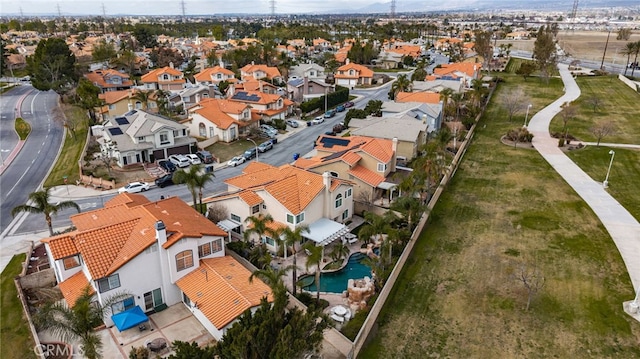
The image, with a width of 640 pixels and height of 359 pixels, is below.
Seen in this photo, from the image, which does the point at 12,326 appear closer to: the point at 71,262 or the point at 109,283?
the point at 71,262

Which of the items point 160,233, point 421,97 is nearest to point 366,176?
point 160,233

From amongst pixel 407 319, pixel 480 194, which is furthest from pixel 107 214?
pixel 480 194

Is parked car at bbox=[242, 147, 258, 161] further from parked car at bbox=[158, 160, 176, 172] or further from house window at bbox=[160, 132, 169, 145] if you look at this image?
house window at bbox=[160, 132, 169, 145]

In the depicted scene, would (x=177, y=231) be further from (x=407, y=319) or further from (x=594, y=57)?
(x=594, y=57)

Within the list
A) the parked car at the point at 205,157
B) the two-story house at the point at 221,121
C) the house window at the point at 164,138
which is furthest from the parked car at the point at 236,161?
the house window at the point at 164,138

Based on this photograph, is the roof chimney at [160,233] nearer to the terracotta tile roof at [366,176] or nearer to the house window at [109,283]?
the house window at [109,283]

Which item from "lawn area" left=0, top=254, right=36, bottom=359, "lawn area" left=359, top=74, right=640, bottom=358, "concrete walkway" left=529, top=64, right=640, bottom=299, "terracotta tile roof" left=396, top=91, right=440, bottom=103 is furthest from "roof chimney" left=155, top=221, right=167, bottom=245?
"terracotta tile roof" left=396, top=91, right=440, bottom=103

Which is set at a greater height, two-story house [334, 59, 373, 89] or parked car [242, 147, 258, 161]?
two-story house [334, 59, 373, 89]
